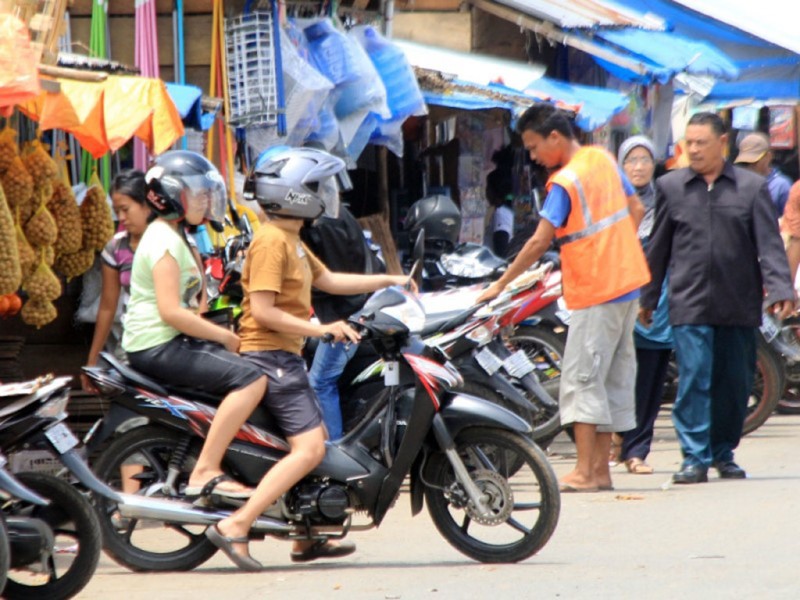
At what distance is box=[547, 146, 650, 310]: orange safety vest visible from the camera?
8062 mm

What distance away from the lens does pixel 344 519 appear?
6.36 m

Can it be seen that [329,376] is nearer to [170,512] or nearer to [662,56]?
[170,512]

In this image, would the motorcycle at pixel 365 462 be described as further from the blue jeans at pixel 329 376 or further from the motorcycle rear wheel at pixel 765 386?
the motorcycle rear wheel at pixel 765 386

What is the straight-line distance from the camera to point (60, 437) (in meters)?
5.59

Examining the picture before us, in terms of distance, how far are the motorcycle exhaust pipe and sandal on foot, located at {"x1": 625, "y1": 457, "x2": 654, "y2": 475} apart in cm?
340

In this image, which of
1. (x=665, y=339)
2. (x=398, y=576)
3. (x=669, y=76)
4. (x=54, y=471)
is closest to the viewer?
(x=398, y=576)

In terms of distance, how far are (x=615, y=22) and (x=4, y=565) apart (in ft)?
37.1

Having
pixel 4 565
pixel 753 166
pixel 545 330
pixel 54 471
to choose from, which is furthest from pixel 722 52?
pixel 4 565

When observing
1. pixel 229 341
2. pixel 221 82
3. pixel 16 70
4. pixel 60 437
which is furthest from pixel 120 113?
pixel 60 437

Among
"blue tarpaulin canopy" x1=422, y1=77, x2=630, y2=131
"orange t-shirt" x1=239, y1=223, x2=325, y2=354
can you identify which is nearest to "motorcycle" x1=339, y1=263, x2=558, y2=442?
"orange t-shirt" x1=239, y1=223, x2=325, y2=354

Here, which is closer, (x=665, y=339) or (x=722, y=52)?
(x=665, y=339)

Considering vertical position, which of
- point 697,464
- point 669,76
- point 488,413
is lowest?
point 697,464

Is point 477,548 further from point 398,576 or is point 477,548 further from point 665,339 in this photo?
point 665,339

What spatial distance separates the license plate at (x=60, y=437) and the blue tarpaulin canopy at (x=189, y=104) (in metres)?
2.72
